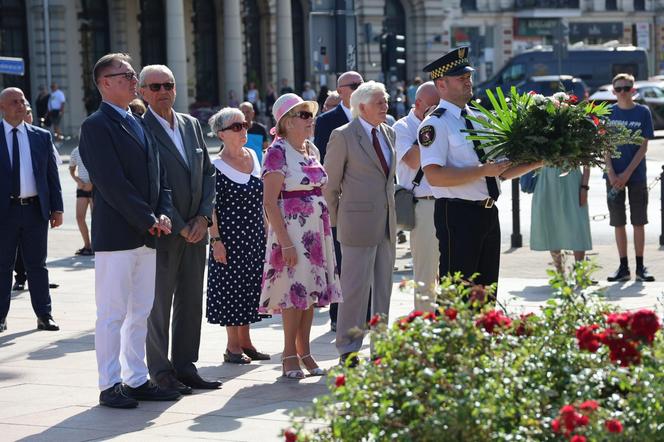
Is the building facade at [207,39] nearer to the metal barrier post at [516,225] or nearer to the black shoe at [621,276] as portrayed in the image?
the metal barrier post at [516,225]

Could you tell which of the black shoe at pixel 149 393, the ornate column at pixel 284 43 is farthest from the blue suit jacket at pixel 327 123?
the ornate column at pixel 284 43

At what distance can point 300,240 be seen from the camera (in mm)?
8938

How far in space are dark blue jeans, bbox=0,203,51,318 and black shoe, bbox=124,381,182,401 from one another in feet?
10.6

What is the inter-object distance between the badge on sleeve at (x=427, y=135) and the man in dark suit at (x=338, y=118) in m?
2.97

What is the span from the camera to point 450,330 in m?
5.09

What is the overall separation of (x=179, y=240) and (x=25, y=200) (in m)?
3.13

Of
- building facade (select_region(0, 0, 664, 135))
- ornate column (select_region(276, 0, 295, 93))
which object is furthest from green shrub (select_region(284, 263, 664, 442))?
ornate column (select_region(276, 0, 295, 93))

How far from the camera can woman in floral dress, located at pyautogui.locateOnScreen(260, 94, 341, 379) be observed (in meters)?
8.84

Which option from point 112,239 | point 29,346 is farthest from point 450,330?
point 29,346

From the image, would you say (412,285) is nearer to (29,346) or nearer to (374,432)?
(374,432)

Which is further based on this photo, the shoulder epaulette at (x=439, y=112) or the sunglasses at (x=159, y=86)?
the sunglasses at (x=159, y=86)

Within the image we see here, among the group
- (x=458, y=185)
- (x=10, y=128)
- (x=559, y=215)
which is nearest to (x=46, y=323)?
(x=10, y=128)

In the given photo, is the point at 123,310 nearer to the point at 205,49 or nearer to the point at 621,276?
the point at 621,276

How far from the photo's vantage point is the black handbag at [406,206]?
9898mm
